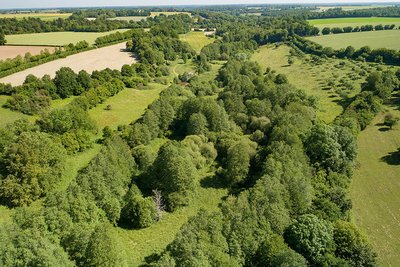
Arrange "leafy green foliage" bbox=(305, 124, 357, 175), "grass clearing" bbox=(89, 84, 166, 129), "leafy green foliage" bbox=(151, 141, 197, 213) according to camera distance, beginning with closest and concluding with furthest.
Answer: "leafy green foliage" bbox=(151, 141, 197, 213) → "leafy green foliage" bbox=(305, 124, 357, 175) → "grass clearing" bbox=(89, 84, 166, 129)

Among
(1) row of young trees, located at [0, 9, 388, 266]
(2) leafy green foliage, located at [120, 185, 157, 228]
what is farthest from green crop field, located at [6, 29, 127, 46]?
(2) leafy green foliage, located at [120, 185, 157, 228]

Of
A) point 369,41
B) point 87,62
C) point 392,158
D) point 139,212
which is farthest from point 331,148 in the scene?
point 369,41

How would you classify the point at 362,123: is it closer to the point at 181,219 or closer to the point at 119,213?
the point at 181,219

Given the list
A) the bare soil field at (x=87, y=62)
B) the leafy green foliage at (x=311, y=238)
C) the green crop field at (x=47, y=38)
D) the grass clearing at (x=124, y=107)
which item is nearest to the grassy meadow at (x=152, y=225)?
the grass clearing at (x=124, y=107)

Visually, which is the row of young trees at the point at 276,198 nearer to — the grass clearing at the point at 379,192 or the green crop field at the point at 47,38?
the grass clearing at the point at 379,192

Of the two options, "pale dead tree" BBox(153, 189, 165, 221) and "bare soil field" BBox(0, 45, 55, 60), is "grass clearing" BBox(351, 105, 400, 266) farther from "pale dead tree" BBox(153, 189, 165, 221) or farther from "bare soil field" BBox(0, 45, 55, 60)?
"bare soil field" BBox(0, 45, 55, 60)

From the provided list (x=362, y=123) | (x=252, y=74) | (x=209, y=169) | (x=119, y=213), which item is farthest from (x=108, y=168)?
(x=252, y=74)
